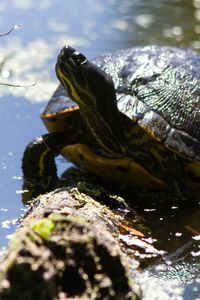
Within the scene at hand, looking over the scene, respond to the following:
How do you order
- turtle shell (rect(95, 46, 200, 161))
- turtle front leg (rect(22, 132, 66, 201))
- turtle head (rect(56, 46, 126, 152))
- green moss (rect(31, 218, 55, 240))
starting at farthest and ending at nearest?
turtle front leg (rect(22, 132, 66, 201)) → turtle shell (rect(95, 46, 200, 161)) → turtle head (rect(56, 46, 126, 152)) → green moss (rect(31, 218, 55, 240))

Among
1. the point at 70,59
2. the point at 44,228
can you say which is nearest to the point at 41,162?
the point at 70,59

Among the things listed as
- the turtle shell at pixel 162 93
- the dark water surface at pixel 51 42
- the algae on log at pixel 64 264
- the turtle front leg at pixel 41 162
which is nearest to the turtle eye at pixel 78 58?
the turtle shell at pixel 162 93

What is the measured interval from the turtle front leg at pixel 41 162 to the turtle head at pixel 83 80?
1.23 feet

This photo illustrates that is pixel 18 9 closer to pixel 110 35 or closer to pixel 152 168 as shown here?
pixel 110 35

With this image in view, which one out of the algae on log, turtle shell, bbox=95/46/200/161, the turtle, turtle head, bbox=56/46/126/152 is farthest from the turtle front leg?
the algae on log

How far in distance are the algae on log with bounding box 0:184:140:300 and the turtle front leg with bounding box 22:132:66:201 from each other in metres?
1.66

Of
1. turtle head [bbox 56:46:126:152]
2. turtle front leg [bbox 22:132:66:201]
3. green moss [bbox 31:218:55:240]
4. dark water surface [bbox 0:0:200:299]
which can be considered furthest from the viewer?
turtle front leg [bbox 22:132:66:201]

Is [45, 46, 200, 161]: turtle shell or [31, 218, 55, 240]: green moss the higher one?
[45, 46, 200, 161]: turtle shell

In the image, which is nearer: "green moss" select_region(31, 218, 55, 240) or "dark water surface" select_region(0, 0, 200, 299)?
"green moss" select_region(31, 218, 55, 240)

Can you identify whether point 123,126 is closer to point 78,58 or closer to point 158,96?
point 158,96

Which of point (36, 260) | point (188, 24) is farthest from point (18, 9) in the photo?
point (36, 260)

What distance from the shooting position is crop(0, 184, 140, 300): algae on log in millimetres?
2652

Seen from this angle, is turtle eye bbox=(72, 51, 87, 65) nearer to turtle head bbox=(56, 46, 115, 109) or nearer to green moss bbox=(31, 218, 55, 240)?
turtle head bbox=(56, 46, 115, 109)

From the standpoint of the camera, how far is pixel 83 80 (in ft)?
14.8
